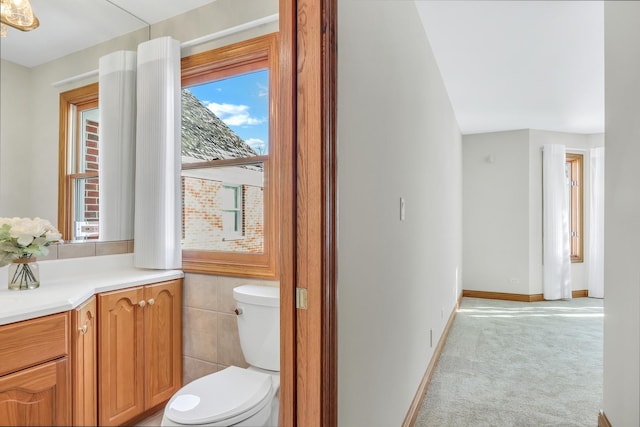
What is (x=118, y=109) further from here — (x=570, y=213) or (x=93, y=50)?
(x=570, y=213)

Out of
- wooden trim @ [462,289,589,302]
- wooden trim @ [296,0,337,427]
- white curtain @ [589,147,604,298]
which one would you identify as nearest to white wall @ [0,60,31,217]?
wooden trim @ [296,0,337,427]

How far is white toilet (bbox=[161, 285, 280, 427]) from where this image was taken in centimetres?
147

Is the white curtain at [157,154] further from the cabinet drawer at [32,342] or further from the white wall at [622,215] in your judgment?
the white wall at [622,215]

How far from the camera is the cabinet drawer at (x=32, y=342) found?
2.75ft

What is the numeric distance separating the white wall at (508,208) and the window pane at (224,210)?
4315 millimetres

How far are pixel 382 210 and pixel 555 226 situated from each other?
461cm

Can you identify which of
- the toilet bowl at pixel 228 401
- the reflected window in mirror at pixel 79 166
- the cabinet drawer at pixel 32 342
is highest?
the reflected window in mirror at pixel 79 166

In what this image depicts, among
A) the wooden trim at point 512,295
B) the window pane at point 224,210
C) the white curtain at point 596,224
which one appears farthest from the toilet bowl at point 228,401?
the white curtain at point 596,224

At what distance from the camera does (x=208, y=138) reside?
203 cm

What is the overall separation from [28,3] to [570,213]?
6198mm

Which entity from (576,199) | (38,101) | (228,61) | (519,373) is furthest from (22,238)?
(576,199)

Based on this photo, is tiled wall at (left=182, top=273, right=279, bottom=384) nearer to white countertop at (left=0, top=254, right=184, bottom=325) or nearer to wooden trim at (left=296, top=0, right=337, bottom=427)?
white countertop at (left=0, top=254, right=184, bottom=325)

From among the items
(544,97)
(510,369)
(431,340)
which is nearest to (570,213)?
(544,97)

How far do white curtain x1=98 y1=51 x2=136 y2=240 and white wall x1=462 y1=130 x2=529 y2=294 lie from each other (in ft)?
16.5
